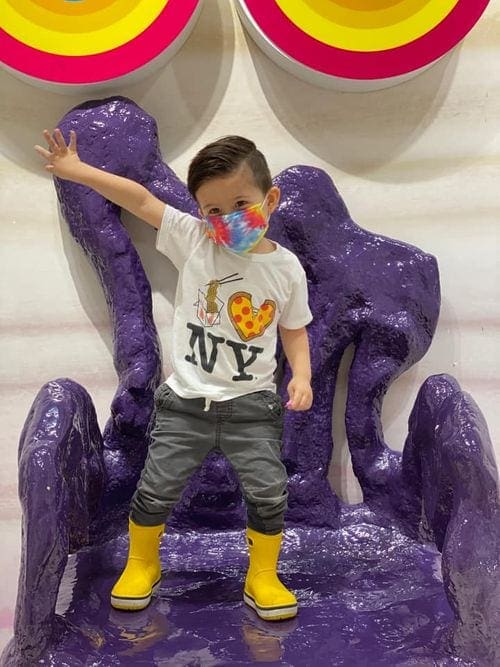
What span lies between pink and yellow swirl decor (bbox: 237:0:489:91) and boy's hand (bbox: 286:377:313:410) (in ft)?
1.59

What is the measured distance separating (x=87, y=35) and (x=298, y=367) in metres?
0.59

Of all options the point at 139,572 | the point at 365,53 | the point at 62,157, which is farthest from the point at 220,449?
the point at 365,53

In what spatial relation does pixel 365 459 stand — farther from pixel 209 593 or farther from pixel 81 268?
pixel 81 268

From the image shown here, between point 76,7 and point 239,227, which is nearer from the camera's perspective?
point 239,227

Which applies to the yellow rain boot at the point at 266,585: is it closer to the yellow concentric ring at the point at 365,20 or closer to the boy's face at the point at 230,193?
the boy's face at the point at 230,193

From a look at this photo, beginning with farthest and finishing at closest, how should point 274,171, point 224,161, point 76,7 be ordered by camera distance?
point 274,171 < point 76,7 < point 224,161

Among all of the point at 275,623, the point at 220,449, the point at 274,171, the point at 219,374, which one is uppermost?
the point at 274,171

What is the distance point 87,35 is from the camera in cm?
116

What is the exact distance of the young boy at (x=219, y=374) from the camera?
101 centimetres

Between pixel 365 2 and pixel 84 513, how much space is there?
2.79ft

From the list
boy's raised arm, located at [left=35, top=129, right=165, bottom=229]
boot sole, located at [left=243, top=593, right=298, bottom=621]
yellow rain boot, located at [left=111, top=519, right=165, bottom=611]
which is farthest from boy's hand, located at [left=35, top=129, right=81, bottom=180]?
boot sole, located at [left=243, top=593, right=298, bottom=621]

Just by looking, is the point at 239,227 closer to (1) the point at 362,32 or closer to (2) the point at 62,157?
(2) the point at 62,157

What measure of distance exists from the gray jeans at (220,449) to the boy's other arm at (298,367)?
35 mm

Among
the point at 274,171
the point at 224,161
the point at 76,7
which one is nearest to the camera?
the point at 224,161
